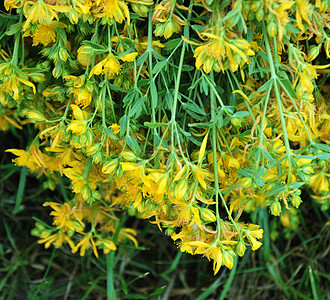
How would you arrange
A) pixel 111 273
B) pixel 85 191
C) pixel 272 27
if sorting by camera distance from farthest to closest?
1. pixel 111 273
2. pixel 85 191
3. pixel 272 27

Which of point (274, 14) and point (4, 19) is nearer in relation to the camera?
point (274, 14)

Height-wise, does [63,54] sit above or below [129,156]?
above

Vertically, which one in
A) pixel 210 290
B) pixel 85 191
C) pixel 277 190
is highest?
pixel 277 190

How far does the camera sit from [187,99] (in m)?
0.84

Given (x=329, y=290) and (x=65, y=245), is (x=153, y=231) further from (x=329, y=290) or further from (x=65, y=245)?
(x=329, y=290)

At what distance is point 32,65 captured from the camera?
0.99 metres

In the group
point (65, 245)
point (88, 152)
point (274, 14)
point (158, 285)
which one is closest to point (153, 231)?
point (158, 285)

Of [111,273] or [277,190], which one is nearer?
[277,190]

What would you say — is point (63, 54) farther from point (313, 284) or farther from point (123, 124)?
point (313, 284)

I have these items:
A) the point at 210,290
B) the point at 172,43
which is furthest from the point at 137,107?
the point at 210,290

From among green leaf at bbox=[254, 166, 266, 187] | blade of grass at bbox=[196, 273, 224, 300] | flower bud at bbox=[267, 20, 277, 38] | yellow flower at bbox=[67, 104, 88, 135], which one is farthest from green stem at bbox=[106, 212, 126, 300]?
Result: flower bud at bbox=[267, 20, 277, 38]

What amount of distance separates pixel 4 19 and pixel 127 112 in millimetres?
362

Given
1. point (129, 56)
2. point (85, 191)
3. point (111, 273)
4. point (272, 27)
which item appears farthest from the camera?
point (111, 273)

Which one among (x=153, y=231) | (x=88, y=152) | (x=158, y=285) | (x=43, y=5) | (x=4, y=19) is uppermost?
(x=43, y=5)
